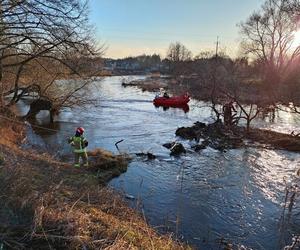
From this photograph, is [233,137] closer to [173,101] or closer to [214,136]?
[214,136]

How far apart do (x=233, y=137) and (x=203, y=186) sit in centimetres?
948

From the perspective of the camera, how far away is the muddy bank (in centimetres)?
2030

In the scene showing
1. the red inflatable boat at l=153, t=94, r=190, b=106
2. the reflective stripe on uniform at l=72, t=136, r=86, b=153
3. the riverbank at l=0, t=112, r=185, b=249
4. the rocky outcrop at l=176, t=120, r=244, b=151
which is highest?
the riverbank at l=0, t=112, r=185, b=249

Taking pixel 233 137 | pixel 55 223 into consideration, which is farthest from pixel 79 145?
pixel 233 137

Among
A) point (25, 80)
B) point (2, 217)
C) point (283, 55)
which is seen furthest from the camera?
point (283, 55)

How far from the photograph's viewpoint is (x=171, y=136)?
22828 millimetres

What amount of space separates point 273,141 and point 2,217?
18.6 metres

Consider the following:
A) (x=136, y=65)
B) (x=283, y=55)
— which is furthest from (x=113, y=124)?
(x=136, y=65)

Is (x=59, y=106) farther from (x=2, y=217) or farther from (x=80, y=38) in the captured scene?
(x=2, y=217)

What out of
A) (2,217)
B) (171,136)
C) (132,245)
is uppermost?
(2,217)

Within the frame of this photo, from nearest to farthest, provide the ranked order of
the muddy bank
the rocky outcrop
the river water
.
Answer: the river water < the rocky outcrop < the muddy bank

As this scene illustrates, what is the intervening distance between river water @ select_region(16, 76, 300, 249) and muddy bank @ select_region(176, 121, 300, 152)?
0.91 m

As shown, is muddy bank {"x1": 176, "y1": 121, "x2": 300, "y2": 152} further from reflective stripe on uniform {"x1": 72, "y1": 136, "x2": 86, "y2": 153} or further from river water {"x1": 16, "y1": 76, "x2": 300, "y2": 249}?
reflective stripe on uniform {"x1": 72, "y1": 136, "x2": 86, "y2": 153}

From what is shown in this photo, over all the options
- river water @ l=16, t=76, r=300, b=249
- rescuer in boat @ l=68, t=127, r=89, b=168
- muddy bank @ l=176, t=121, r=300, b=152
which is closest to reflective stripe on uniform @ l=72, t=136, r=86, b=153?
rescuer in boat @ l=68, t=127, r=89, b=168
